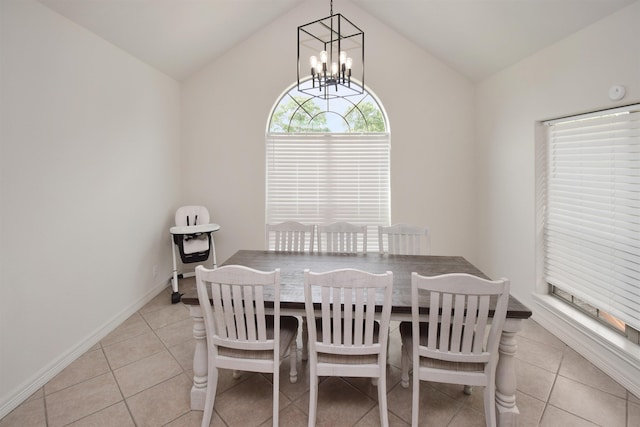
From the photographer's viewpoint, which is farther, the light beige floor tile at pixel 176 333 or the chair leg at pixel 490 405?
the light beige floor tile at pixel 176 333

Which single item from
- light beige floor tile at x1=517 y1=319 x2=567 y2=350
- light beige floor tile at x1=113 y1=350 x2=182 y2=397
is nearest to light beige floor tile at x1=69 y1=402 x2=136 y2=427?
light beige floor tile at x1=113 y1=350 x2=182 y2=397


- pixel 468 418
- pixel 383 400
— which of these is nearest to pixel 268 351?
pixel 383 400

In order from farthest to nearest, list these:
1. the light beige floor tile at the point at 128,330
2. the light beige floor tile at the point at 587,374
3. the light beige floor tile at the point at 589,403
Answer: the light beige floor tile at the point at 128,330
the light beige floor tile at the point at 587,374
the light beige floor tile at the point at 589,403

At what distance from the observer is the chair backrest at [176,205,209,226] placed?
136 inches

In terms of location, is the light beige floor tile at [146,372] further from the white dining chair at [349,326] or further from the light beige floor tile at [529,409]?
the light beige floor tile at [529,409]

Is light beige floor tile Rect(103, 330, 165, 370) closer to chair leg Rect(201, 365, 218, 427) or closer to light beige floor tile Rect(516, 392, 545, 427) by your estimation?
chair leg Rect(201, 365, 218, 427)

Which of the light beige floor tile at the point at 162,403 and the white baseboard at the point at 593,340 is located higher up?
the white baseboard at the point at 593,340

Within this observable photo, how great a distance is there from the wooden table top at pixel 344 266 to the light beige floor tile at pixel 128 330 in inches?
48.0

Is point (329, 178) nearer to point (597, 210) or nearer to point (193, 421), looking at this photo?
point (597, 210)

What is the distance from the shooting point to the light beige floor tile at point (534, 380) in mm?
1876

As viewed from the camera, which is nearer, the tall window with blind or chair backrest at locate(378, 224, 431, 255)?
chair backrest at locate(378, 224, 431, 255)

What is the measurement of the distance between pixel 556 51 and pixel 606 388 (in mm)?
2621

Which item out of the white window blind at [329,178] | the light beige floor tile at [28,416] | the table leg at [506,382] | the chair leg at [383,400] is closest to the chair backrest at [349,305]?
the chair leg at [383,400]

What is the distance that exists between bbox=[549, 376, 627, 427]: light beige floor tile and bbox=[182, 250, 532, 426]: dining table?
16.0 inches
